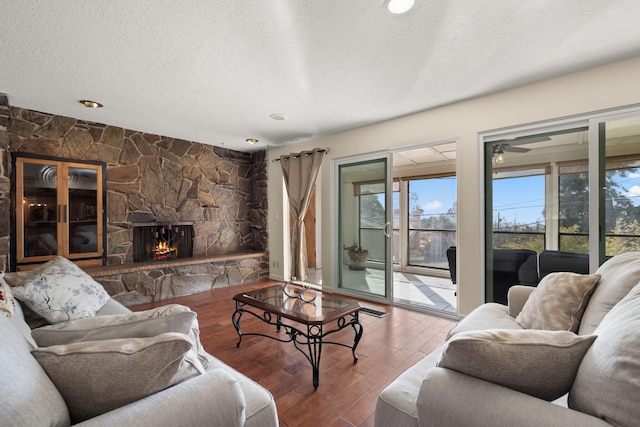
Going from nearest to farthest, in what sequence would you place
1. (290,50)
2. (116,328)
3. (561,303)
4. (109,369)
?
(109,369) < (116,328) < (561,303) < (290,50)

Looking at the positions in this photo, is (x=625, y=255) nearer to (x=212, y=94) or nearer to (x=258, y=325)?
(x=258, y=325)

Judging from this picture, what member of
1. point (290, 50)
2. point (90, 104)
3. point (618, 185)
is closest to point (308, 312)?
point (290, 50)

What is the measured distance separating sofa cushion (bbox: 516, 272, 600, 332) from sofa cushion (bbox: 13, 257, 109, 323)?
2.91 metres

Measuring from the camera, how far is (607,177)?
245cm

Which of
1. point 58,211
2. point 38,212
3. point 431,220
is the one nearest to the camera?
point 38,212

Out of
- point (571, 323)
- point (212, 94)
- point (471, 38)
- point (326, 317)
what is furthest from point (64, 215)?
point (571, 323)

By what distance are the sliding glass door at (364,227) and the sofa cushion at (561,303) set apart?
2.15 meters

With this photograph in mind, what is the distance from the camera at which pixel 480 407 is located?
0.88 metres

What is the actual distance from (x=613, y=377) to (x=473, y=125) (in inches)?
110

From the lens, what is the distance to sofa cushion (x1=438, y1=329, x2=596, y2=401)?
90 cm

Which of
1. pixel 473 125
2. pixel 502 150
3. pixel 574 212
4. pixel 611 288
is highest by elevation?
pixel 473 125

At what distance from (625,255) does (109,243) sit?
508 centimetres

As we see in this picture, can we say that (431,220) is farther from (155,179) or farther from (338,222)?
(155,179)

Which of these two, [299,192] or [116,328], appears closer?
[116,328]
